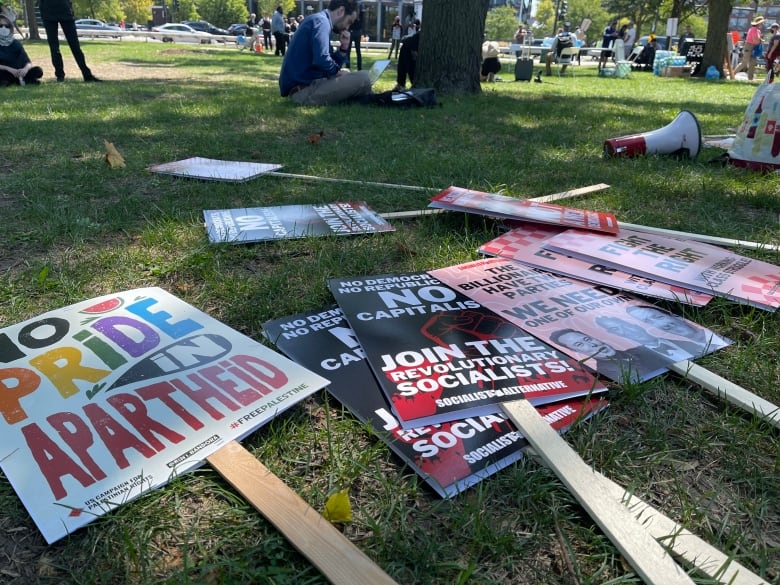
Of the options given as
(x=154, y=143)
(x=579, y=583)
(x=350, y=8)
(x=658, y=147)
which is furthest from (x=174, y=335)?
(x=350, y=8)

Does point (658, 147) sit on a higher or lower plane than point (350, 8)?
lower

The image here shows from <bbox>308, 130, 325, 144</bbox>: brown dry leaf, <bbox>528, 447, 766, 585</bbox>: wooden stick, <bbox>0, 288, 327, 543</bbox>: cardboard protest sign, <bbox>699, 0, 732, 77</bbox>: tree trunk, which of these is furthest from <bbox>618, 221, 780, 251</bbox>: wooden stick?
<bbox>699, 0, 732, 77</bbox>: tree trunk

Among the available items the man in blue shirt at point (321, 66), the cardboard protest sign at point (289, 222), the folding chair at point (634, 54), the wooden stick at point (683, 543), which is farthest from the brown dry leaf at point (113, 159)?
the folding chair at point (634, 54)

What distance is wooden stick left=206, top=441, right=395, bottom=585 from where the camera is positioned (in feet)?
2.72

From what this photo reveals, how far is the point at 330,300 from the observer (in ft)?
5.49

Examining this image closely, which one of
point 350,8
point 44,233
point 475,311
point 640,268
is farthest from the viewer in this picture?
point 350,8

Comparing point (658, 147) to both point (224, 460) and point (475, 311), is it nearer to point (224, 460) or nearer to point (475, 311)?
point (475, 311)

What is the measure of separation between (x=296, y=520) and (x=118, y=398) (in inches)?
20.3

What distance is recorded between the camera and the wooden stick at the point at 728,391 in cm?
120

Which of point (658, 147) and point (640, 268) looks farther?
point (658, 147)

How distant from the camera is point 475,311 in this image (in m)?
1.58

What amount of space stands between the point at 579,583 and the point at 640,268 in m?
1.22

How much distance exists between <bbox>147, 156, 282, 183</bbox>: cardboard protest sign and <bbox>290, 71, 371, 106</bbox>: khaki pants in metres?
2.71

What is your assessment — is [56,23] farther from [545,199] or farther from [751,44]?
[751,44]
